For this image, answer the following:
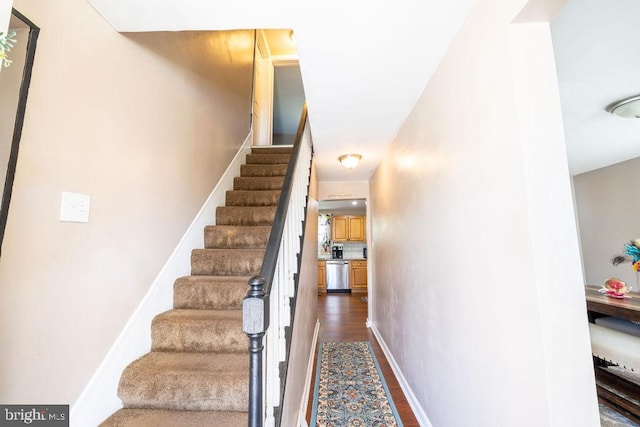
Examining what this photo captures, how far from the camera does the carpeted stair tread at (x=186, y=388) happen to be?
1.36 meters

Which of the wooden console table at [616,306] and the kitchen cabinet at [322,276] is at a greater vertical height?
the wooden console table at [616,306]

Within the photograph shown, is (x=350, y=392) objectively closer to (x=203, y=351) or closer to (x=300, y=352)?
(x=300, y=352)

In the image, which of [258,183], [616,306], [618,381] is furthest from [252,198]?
[618,381]

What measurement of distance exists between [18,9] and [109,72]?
0.42 meters

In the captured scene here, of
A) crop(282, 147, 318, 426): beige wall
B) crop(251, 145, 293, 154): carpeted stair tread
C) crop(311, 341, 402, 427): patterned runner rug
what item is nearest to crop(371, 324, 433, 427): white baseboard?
crop(311, 341, 402, 427): patterned runner rug

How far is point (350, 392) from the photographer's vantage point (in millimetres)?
2385

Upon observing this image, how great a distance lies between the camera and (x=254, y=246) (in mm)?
2359

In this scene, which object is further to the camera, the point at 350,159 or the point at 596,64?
the point at 350,159

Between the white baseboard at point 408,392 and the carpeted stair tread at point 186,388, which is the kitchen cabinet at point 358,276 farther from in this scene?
the carpeted stair tread at point 186,388

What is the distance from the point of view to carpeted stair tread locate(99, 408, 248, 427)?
127 cm

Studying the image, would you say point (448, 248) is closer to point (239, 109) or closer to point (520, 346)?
point (520, 346)

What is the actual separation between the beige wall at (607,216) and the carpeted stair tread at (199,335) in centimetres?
483

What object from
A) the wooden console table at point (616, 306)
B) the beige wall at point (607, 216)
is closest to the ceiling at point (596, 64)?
the beige wall at point (607, 216)

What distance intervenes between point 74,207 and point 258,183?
192cm
